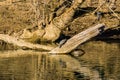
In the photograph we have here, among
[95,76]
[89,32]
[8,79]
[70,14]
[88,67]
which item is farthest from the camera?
[70,14]

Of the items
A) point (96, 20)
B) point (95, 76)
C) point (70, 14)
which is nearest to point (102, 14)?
point (96, 20)

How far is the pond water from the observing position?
2071 centimetres

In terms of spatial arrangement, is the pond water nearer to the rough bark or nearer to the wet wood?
the wet wood

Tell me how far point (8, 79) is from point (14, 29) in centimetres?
2285

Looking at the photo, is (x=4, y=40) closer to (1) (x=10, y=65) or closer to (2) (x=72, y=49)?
(2) (x=72, y=49)

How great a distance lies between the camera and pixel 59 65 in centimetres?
2462

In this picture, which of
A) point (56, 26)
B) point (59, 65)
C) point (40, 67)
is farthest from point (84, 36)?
point (56, 26)

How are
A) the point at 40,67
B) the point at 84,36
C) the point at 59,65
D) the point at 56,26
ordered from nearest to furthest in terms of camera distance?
the point at 40,67 < the point at 59,65 < the point at 84,36 < the point at 56,26

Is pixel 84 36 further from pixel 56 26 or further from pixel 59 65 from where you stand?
pixel 56 26

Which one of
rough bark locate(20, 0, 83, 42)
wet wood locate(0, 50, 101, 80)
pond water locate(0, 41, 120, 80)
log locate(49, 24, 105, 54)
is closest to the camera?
wet wood locate(0, 50, 101, 80)

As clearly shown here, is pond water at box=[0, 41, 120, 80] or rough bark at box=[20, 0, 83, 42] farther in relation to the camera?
rough bark at box=[20, 0, 83, 42]

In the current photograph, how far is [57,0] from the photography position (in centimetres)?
4262

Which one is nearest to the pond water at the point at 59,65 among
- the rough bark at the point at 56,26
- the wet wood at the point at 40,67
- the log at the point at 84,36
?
the wet wood at the point at 40,67

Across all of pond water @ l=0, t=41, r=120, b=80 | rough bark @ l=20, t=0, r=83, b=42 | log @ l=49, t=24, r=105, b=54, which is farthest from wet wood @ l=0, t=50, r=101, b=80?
rough bark @ l=20, t=0, r=83, b=42
